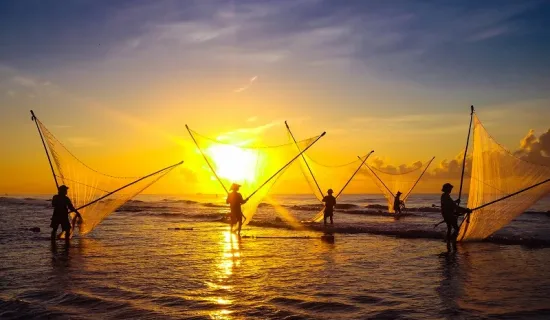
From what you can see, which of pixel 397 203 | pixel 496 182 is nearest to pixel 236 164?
pixel 496 182

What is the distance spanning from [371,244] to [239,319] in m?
10.7

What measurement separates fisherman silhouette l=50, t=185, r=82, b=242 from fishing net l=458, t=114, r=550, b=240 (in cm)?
1477

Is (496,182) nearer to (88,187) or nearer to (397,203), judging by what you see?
(88,187)

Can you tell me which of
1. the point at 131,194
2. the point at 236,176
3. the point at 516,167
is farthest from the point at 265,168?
the point at 516,167

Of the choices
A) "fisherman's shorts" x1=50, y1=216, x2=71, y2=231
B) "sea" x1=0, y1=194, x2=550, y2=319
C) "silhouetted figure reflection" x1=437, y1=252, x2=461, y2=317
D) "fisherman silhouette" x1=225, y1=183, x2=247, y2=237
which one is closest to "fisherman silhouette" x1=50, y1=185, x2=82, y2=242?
"fisherman's shorts" x1=50, y1=216, x2=71, y2=231

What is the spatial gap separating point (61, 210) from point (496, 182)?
15806 millimetres

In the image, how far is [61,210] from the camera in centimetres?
1612

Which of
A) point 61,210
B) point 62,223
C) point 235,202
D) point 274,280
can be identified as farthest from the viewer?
point 235,202

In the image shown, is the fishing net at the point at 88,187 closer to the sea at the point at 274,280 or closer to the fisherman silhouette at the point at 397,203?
the sea at the point at 274,280

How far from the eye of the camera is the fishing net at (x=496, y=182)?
14531 millimetres

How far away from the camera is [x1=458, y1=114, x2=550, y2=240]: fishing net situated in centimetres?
1453

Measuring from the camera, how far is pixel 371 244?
1672 cm

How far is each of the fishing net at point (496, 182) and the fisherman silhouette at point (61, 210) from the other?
48.5 ft

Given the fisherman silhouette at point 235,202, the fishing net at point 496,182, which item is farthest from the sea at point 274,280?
the fisherman silhouette at point 235,202
